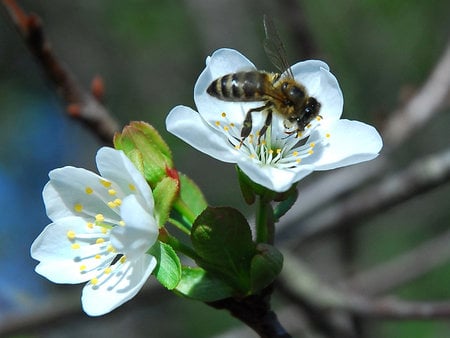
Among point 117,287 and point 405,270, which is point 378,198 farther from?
point 117,287

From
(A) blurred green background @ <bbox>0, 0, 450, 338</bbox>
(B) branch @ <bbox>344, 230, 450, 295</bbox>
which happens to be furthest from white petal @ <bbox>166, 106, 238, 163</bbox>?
(A) blurred green background @ <bbox>0, 0, 450, 338</bbox>

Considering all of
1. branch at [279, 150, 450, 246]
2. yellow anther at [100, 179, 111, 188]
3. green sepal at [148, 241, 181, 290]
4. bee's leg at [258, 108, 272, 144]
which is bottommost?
branch at [279, 150, 450, 246]

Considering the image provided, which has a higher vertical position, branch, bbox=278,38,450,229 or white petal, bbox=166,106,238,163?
white petal, bbox=166,106,238,163

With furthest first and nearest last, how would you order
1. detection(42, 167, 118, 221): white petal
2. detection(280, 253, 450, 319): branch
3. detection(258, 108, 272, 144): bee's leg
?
1. detection(280, 253, 450, 319): branch
2. detection(258, 108, 272, 144): bee's leg
3. detection(42, 167, 118, 221): white petal

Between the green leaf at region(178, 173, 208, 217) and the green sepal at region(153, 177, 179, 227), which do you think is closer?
the green sepal at region(153, 177, 179, 227)

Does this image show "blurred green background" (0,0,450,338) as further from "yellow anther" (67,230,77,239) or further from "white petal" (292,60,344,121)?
"white petal" (292,60,344,121)

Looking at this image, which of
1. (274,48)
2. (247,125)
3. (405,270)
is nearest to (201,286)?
(247,125)
